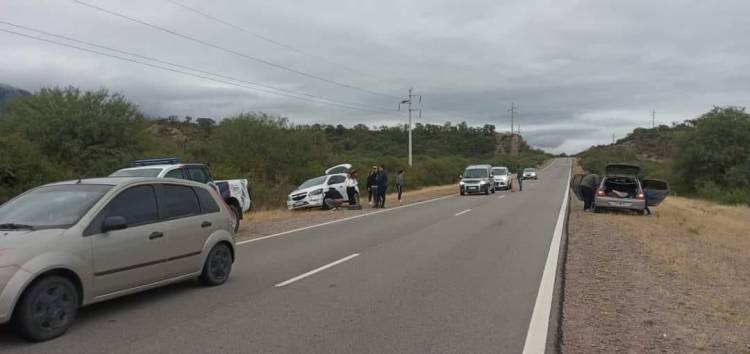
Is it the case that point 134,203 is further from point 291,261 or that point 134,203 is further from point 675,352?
point 675,352

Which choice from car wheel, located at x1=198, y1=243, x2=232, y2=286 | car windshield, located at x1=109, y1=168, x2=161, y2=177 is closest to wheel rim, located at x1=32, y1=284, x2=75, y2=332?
car wheel, located at x1=198, y1=243, x2=232, y2=286

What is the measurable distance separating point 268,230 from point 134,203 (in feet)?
30.4

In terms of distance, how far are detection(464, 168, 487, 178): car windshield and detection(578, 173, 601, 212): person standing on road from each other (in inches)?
549

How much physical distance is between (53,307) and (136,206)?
5.13 feet

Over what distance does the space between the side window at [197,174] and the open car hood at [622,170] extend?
574 inches

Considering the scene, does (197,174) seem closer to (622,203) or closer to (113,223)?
(113,223)

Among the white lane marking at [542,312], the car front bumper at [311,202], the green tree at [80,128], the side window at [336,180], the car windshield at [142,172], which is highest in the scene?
the green tree at [80,128]

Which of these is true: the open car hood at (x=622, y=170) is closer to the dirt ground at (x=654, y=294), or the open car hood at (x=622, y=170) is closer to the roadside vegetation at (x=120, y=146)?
the dirt ground at (x=654, y=294)

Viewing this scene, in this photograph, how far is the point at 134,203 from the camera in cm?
711

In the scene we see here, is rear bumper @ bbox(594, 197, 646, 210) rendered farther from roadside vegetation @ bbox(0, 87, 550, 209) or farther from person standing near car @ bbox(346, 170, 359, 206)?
roadside vegetation @ bbox(0, 87, 550, 209)

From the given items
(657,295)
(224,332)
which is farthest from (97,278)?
(657,295)

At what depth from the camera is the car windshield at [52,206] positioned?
643 cm

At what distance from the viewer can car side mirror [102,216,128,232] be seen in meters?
6.45

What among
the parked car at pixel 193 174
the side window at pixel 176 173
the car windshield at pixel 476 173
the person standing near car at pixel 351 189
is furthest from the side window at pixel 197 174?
the car windshield at pixel 476 173
